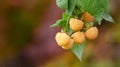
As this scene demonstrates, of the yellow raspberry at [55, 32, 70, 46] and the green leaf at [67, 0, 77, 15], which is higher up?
the green leaf at [67, 0, 77, 15]

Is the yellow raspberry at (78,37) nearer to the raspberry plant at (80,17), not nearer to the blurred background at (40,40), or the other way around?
the raspberry plant at (80,17)

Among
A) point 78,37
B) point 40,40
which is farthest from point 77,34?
point 40,40

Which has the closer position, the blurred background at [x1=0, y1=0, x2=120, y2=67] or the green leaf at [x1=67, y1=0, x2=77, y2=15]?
the green leaf at [x1=67, y1=0, x2=77, y2=15]

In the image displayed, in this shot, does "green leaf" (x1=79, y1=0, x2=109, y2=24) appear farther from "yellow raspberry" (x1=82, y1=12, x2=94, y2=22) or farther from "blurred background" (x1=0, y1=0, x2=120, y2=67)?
"blurred background" (x1=0, y1=0, x2=120, y2=67)

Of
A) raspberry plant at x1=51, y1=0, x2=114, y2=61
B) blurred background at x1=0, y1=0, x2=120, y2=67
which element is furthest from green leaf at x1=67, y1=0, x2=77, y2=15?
blurred background at x1=0, y1=0, x2=120, y2=67

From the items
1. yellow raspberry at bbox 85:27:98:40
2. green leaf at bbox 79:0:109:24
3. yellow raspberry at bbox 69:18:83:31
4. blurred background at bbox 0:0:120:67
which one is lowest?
blurred background at bbox 0:0:120:67

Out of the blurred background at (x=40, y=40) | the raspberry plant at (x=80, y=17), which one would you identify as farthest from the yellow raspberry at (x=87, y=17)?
the blurred background at (x=40, y=40)
